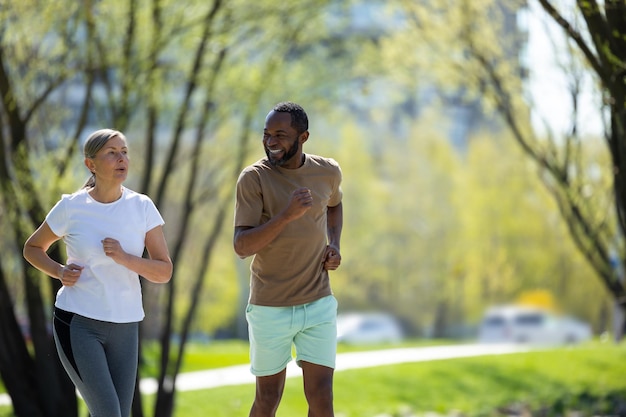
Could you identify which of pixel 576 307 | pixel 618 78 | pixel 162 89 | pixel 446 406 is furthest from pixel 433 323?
pixel 618 78

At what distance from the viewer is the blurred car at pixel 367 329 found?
117 ft

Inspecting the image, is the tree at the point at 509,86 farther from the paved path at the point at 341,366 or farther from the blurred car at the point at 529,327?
the blurred car at the point at 529,327

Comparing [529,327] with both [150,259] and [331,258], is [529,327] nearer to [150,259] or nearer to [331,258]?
[331,258]

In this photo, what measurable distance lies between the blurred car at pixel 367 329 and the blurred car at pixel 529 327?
311cm

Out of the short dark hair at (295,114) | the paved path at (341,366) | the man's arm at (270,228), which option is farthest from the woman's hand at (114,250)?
the paved path at (341,366)

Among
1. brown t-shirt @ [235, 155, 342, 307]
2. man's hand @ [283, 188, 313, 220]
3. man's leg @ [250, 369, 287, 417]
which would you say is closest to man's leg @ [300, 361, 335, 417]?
man's leg @ [250, 369, 287, 417]

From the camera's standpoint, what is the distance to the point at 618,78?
6328 mm

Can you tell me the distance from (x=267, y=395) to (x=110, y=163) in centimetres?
130

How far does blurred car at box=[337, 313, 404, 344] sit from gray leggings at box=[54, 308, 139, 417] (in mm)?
30872

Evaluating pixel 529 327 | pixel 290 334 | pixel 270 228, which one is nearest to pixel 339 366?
pixel 290 334

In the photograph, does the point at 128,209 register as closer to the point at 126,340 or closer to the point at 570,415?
the point at 126,340

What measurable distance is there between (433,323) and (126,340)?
3573cm

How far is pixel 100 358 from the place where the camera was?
4.30 m

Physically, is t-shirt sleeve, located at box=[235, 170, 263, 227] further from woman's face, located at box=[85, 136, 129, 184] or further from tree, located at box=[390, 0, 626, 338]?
tree, located at box=[390, 0, 626, 338]
